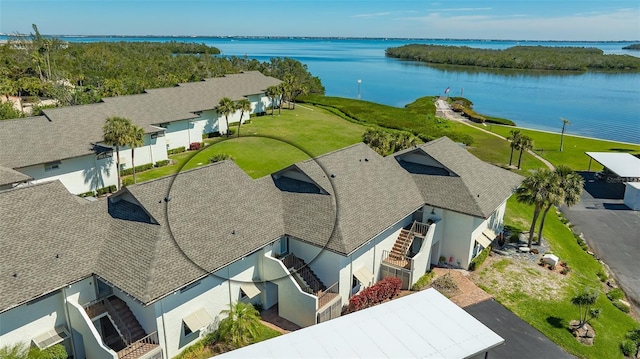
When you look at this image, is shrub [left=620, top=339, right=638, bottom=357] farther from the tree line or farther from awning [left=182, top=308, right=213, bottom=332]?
the tree line

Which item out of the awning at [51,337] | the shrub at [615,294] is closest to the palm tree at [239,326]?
the awning at [51,337]

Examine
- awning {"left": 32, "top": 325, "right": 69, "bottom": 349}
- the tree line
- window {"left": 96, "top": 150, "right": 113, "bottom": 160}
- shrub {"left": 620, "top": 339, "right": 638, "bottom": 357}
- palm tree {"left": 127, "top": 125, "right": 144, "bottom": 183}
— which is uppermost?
the tree line

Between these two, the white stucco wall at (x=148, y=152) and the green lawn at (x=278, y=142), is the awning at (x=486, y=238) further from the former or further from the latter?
the white stucco wall at (x=148, y=152)

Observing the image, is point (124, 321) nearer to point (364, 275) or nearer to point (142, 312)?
point (142, 312)

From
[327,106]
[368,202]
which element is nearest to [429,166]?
[368,202]

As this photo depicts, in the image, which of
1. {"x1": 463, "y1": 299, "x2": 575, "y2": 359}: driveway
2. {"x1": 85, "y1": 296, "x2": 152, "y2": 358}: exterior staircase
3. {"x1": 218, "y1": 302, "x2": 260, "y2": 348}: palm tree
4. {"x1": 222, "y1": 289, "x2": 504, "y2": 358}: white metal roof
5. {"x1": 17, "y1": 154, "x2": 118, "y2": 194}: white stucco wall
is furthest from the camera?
{"x1": 17, "y1": 154, "x2": 118, "y2": 194}: white stucco wall

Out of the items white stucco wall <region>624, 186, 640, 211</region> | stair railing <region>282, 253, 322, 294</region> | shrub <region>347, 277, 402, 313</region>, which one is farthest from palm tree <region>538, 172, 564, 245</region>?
stair railing <region>282, 253, 322, 294</region>

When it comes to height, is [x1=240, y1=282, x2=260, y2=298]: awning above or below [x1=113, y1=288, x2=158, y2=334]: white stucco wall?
below
